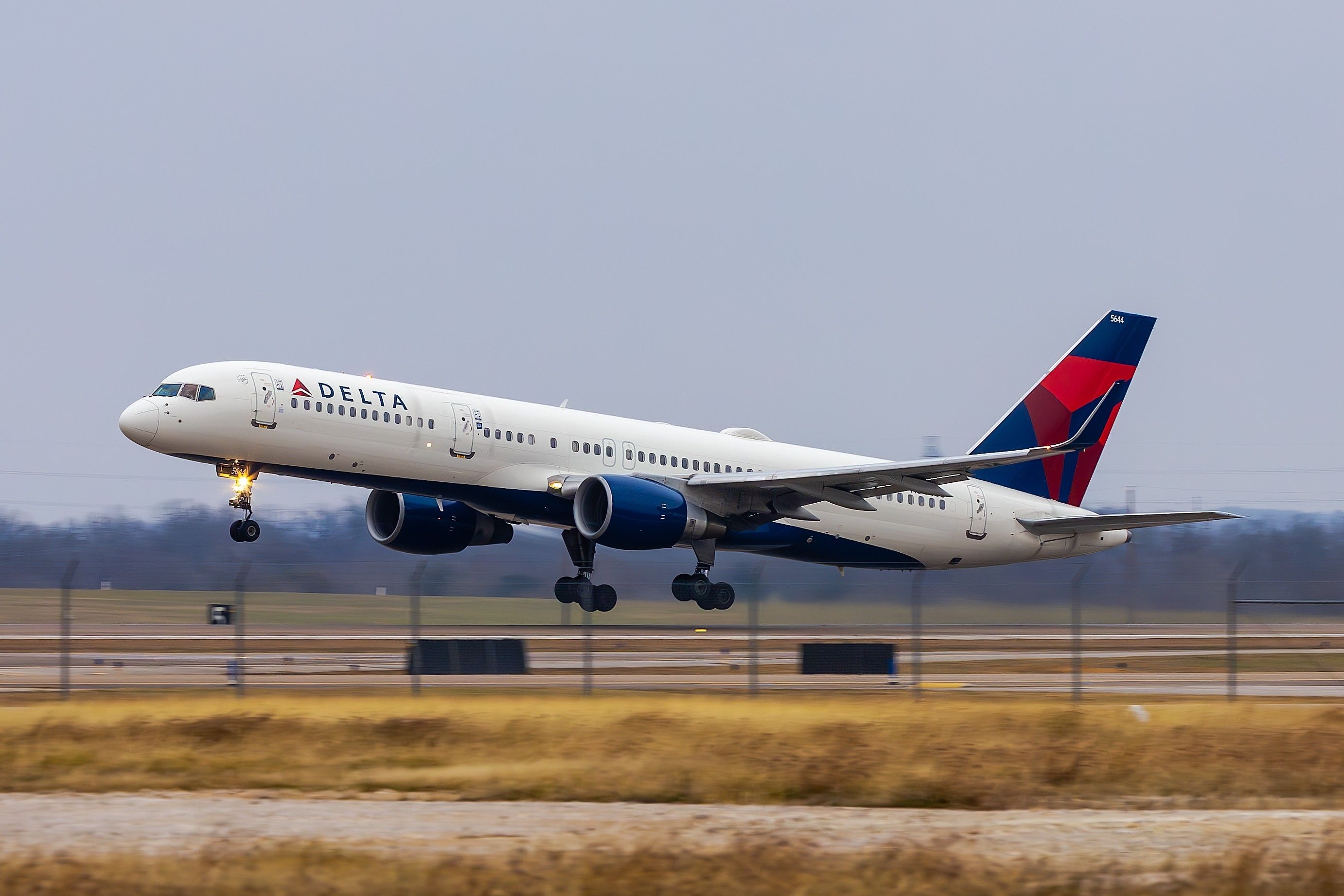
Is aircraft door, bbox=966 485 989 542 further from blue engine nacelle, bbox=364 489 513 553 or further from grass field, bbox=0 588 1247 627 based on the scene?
blue engine nacelle, bbox=364 489 513 553

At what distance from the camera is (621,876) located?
37.3ft

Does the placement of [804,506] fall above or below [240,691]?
above

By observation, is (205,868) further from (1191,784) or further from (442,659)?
(442,659)

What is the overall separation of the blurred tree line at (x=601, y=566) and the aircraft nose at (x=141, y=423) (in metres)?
→ 3.52

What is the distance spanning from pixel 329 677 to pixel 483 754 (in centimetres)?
854

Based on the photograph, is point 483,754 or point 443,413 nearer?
point 483,754

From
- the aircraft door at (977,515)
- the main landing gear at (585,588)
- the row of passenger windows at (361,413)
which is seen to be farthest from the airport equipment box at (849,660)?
the aircraft door at (977,515)

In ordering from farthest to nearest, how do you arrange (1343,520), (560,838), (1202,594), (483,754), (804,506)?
(1343,520) < (804,506) < (1202,594) < (483,754) < (560,838)

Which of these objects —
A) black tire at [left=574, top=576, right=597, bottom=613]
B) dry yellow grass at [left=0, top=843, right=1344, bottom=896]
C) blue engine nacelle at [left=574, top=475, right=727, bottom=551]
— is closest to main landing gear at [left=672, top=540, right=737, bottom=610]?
blue engine nacelle at [left=574, top=475, right=727, bottom=551]

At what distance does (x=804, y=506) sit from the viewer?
40781mm

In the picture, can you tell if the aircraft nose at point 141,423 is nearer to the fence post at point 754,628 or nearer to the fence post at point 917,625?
the fence post at point 754,628

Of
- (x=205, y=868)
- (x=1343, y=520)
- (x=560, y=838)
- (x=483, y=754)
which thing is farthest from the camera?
(x=1343, y=520)

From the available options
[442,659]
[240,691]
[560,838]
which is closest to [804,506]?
[442,659]

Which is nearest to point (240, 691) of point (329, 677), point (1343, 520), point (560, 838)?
point (329, 677)
